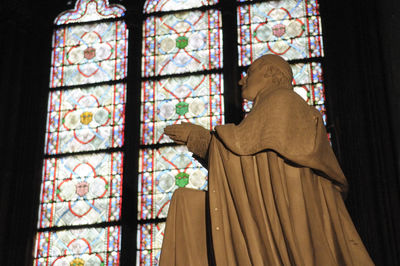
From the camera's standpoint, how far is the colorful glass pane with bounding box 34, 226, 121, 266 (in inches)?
272

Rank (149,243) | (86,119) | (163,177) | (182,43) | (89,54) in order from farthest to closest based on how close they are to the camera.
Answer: (89,54)
(182,43)
(86,119)
(163,177)
(149,243)

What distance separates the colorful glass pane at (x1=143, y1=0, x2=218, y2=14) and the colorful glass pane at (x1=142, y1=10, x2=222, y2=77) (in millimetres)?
94

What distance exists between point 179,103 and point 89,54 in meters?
1.10

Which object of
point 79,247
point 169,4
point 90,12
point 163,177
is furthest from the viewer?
point 90,12

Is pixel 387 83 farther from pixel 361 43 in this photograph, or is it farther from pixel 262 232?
pixel 262 232

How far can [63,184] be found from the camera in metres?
7.33

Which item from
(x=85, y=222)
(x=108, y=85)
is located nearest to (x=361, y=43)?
(x=108, y=85)

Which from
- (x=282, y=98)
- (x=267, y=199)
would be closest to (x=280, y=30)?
(x=282, y=98)

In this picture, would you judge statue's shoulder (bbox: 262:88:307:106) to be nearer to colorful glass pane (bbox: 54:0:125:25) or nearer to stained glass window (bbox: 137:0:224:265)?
stained glass window (bbox: 137:0:224:265)

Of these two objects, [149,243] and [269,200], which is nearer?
[269,200]

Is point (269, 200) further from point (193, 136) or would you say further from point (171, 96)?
point (171, 96)

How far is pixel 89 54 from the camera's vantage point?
795 cm

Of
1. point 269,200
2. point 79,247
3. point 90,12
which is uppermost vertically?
point 90,12

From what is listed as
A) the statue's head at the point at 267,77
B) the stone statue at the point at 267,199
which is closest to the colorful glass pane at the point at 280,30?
the statue's head at the point at 267,77
